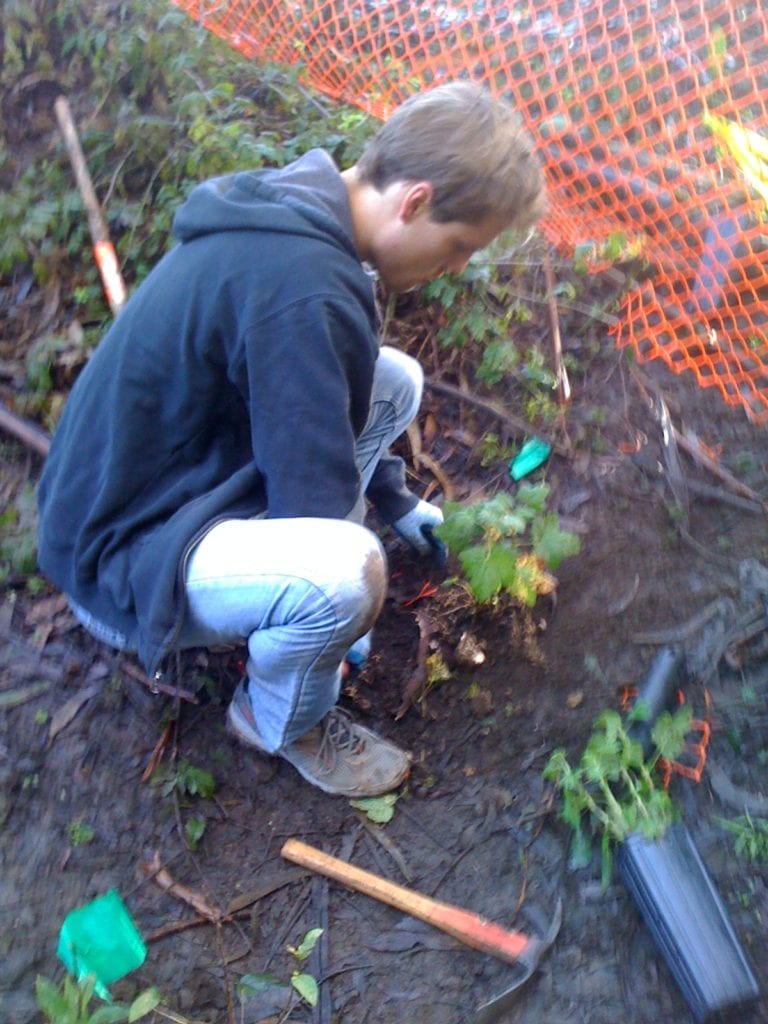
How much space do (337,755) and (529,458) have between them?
3.98 feet

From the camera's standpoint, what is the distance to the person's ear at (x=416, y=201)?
1802mm

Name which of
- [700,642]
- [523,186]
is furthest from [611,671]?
[523,186]

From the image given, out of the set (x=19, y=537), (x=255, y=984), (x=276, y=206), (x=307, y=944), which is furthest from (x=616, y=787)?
(x=19, y=537)

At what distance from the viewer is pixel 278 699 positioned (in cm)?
215

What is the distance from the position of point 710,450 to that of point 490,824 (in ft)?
5.08

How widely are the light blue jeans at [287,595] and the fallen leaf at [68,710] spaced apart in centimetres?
41

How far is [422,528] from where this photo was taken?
8.94ft

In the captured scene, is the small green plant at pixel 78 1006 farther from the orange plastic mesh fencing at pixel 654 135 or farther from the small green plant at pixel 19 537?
the orange plastic mesh fencing at pixel 654 135

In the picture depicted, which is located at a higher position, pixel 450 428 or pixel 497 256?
pixel 497 256

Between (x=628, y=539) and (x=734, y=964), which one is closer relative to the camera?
(x=734, y=964)

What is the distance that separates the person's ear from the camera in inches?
71.0

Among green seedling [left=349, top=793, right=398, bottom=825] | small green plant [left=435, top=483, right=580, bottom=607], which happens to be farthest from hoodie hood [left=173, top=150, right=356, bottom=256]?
green seedling [left=349, top=793, right=398, bottom=825]

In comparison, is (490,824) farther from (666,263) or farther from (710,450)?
(666,263)

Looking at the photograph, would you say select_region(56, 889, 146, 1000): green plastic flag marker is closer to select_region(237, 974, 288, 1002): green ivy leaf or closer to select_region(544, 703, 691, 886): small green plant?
select_region(237, 974, 288, 1002): green ivy leaf
